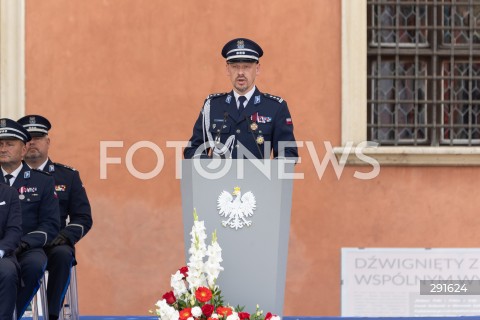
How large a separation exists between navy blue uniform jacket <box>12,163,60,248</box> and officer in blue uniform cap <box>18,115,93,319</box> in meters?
0.18

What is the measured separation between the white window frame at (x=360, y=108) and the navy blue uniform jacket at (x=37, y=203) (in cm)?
314

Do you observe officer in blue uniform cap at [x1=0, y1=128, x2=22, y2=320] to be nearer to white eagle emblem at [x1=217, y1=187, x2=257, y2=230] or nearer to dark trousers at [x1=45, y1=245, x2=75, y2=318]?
dark trousers at [x1=45, y1=245, x2=75, y2=318]

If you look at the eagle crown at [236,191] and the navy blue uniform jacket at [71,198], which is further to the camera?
the navy blue uniform jacket at [71,198]

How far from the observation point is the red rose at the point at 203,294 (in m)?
5.21

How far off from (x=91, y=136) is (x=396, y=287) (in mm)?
2838

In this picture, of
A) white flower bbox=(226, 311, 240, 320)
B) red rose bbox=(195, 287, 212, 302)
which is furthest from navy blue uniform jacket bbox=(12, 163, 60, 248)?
white flower bbox=(226, 311, 240, 320)

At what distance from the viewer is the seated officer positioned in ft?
18.1

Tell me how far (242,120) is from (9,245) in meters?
1.46

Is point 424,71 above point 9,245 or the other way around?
above

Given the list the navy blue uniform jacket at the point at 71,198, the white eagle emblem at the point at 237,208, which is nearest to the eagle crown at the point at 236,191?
the white eagle emblem at the point at 237,208

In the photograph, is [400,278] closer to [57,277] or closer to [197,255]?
[57,277]

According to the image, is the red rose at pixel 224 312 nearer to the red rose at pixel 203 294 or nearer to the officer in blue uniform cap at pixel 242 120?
the red rose at pixel 203 294

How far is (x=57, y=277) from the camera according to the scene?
20.8 ft
